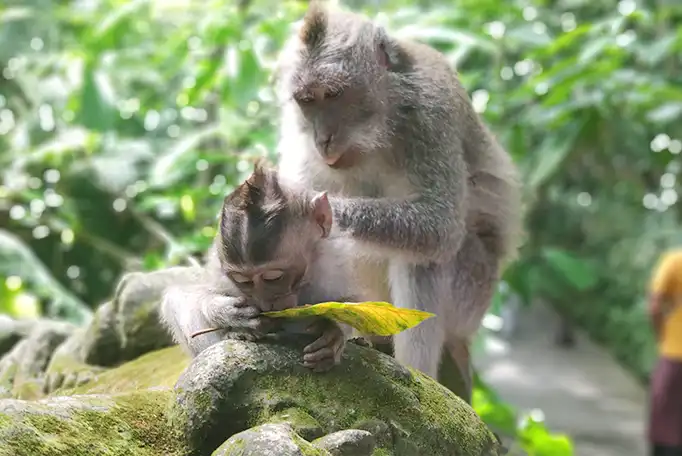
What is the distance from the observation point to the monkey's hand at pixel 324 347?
2037 millimetres

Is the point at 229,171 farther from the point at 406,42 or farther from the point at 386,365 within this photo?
the point at 386,365

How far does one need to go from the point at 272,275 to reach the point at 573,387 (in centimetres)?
1106

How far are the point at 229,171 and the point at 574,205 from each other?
4.42 meters

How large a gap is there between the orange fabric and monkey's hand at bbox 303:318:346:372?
5715mm

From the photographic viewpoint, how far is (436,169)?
3275mm

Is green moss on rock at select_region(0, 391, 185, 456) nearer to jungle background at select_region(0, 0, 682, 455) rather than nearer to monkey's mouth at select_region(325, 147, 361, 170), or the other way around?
monkey's mouth at select_region(325, 147, 361, 170)

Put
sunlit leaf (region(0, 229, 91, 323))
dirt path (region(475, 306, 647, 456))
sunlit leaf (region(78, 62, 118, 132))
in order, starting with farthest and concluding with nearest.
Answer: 1. dirt path (region(475, 306, 647, 456))
2. sunlit leaf (region(78, 62, 118, 132))
3. sunlit leaf (region(0, 229, 91, 323))

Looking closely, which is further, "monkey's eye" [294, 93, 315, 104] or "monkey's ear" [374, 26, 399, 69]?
"monkey's ear" [374, 26, 399, 69]

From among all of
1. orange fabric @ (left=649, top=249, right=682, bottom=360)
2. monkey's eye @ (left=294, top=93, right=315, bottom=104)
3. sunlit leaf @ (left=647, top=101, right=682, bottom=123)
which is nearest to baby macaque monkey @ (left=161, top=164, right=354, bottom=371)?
monkey's eye @ (left=294, top=93, right=315, bottom=104)

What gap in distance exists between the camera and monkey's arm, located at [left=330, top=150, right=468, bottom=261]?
3084 millimetres

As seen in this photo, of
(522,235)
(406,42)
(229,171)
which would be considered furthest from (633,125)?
(229,171)

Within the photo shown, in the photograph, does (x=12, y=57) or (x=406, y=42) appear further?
(x=12, y=57)

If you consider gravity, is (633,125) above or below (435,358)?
above

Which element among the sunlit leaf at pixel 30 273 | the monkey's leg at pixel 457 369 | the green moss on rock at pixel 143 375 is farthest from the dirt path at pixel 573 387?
the green moss on rock at pixel 143 375
